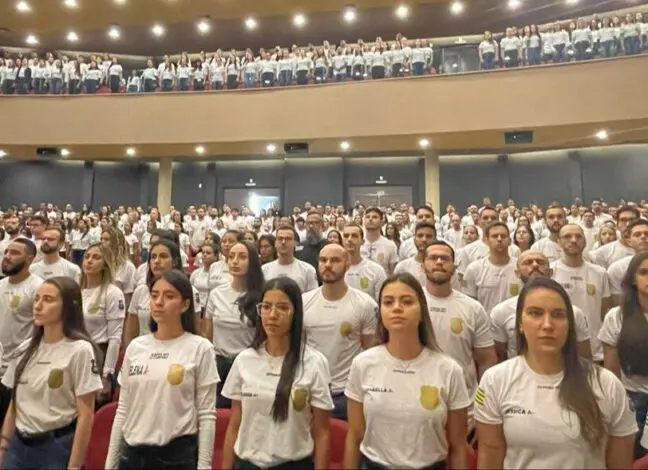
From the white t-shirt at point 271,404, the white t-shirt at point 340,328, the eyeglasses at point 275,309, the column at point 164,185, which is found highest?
the column at point 164,185

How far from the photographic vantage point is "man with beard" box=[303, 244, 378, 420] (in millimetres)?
3420

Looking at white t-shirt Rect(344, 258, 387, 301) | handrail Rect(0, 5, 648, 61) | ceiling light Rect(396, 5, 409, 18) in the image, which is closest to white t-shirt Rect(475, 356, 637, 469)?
white t-shirt Rect(344, 258, 387, 301)

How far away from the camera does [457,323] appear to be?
3.21 metres

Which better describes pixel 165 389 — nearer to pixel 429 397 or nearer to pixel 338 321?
pixel 429 397

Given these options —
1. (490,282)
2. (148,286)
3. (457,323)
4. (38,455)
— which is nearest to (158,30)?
(148,286)

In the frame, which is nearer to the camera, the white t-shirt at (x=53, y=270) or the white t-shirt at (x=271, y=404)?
the white t-shirt at (x=271, y=404)

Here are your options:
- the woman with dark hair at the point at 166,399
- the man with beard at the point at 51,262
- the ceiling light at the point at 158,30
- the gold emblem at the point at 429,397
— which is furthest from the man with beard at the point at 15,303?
the ceiling light at the point at 158,30

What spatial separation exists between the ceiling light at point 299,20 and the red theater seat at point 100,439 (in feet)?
50.0

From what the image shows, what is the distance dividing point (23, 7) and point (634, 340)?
730 inches

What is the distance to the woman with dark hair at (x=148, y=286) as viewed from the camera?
393 cm

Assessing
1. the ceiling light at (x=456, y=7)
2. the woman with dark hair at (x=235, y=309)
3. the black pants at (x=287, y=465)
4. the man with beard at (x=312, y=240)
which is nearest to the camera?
the black pants at (x=287, y=465)

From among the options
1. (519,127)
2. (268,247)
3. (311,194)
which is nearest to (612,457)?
(268,247)

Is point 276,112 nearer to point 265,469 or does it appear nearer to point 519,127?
point 519,127

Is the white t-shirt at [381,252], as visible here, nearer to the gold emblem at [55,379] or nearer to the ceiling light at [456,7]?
the gold emblem at [55,379]
